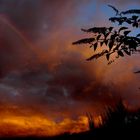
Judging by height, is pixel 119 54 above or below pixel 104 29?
below

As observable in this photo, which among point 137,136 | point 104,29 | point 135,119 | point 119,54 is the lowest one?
point 137,136

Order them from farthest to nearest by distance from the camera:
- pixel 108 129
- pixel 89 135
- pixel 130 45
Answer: pixel 89 135, pixel 108 129, pixel 130 45

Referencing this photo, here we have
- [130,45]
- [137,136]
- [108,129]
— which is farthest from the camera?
[108,129]

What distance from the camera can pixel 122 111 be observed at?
533cm

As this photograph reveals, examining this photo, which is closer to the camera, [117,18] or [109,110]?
[117,18]

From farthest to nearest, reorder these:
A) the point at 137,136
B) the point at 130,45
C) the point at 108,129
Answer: the point at 108,129 → the point at 137,136 → the point at 130,45

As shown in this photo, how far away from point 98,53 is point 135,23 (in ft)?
2.95

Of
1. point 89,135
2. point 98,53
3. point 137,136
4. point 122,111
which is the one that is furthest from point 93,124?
point 98,53

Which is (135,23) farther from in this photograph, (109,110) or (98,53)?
(109,110)

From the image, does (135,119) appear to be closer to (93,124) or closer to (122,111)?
(122,111)

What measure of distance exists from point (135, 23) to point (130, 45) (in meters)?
0.55

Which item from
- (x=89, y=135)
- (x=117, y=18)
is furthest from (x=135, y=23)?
(x=89, y=135)

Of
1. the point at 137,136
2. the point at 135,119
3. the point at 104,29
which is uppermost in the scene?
the point at 104,29

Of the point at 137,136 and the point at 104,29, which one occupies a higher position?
the point at 104,29
